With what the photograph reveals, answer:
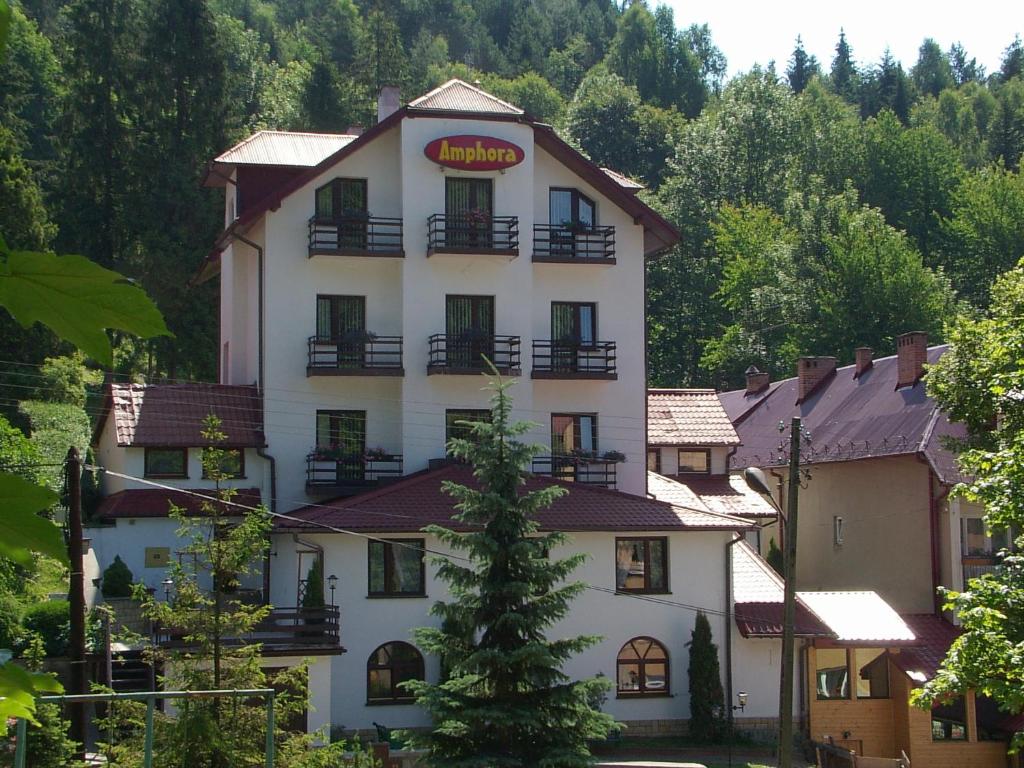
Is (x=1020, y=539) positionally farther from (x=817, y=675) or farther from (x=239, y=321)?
(x=239, y=321)

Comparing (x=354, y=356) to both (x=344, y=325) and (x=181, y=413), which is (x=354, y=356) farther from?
(x=181, y=413)

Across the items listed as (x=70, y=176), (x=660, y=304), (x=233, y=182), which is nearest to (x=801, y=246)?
(x=660, y=304)

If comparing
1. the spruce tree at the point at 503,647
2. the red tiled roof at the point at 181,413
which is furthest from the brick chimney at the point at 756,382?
the spruce tree at the point at 503,647

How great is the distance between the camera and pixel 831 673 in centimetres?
3653

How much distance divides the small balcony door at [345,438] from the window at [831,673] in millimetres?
13247

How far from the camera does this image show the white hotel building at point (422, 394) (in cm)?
3500

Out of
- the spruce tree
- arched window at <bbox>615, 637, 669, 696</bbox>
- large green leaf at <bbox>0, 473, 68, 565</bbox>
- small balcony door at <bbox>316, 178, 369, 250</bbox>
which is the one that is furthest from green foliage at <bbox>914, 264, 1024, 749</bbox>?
large green leaf at <bbox>0, 473, 68, 565</bbox>

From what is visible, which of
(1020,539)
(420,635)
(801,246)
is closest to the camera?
(1020,539)

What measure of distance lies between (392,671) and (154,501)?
8395 millimetres

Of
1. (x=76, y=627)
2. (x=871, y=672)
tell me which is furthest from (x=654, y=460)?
(x=76, y=627)

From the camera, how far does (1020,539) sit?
23.5m

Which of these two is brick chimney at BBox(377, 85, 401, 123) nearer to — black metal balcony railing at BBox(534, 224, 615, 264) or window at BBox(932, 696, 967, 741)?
black metal balcony railing at BBox(534, 224, 615, 264)

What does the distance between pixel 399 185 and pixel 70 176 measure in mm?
25590

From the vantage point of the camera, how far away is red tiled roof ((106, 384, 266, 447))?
37.2 metres
